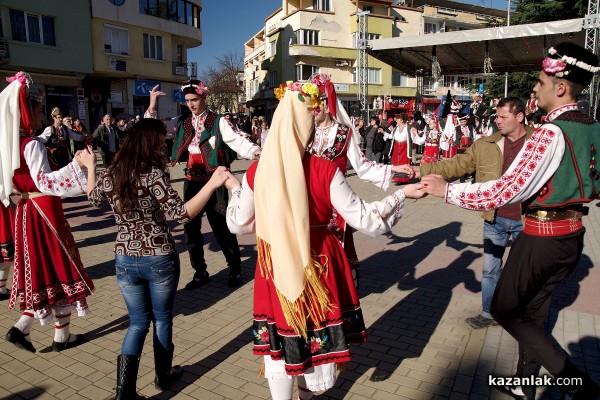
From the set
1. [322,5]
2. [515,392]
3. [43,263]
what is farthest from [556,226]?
[322,5]

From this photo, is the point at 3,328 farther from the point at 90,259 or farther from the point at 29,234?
the point at 90,259

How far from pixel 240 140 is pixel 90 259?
3211 millimetres

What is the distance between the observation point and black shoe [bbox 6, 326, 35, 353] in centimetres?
382

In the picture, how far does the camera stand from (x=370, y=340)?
13.2 ft

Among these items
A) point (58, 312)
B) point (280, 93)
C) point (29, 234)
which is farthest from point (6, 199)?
point (280, 93)

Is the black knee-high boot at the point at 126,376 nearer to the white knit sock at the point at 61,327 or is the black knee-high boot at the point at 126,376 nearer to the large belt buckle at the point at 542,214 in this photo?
the white knit sock at the point at 61,327

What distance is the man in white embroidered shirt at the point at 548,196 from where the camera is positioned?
2.61 m

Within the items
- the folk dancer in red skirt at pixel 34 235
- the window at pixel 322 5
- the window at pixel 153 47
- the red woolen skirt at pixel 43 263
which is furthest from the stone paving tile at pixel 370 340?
the window at pixel 322 5

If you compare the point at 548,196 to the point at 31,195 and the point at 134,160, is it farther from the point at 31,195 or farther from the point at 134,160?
the point at 31,195

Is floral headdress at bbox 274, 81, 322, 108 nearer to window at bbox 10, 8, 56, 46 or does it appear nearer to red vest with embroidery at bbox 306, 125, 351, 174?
red vest with embroidery at bbox 306, 125, 351, 174

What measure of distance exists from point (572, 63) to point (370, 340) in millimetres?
2644

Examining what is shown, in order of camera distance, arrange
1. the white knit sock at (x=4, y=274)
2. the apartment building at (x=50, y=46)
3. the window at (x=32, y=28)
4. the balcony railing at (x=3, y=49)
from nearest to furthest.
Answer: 1. the white knit sock at (x=4, y=274)
2. the balcony railing at (x=3, y=49)
3. the apartment building at (x=50, y=46)
4. the window at (x=32, y=28)

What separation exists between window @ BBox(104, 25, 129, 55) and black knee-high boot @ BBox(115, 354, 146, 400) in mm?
27132

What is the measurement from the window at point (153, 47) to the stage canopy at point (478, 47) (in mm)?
15829
